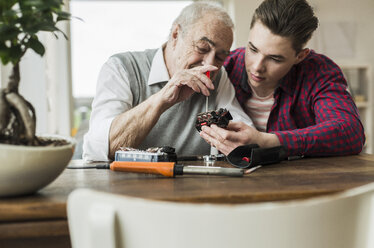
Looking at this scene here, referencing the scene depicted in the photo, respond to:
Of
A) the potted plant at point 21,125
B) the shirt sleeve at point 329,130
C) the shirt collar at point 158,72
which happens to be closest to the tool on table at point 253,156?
the shirt sleeve at point 329,130

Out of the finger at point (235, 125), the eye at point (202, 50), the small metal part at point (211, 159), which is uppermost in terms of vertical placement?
the eye at point (202, 50)

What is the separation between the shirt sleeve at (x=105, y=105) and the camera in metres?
1.34

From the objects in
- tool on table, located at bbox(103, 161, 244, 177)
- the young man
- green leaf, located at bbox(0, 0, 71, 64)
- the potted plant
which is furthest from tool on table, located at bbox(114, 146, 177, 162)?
the young man

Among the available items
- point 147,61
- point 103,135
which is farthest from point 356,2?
point 103,135

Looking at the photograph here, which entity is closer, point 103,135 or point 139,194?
point 139,194

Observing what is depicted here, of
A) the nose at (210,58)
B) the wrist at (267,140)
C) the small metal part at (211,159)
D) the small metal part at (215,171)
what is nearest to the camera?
the small metal part at (215,171)

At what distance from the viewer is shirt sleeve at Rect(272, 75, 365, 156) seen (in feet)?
4.48

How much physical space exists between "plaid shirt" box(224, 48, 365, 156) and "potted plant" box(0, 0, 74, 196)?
2.98 feet

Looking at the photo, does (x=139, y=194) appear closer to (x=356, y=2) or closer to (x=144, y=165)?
(x=144, y=165)

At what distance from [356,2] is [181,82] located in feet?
11.9

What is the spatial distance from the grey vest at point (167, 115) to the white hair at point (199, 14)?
0.22 metres

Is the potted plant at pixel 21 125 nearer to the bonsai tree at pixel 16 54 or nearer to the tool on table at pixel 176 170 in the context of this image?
the bonsai tree at pixel 16 54

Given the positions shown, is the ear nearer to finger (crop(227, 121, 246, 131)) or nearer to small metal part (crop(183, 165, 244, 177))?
finger (crop(227, 121, 246, 131))

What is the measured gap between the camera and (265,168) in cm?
105
